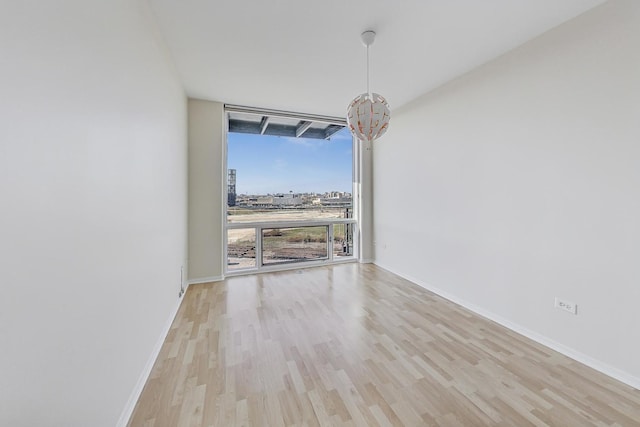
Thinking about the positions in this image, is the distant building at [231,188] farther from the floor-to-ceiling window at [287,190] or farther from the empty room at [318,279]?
the empty room at [318,279]

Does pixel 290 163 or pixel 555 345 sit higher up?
pixel 290 163

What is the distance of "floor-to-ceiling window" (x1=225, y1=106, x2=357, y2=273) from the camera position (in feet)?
14.3

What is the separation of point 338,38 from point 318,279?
322 cm

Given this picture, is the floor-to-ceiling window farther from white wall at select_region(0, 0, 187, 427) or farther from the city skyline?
white wall at select_region(0, 0, 187, 427)

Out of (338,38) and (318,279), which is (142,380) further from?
(338,38)

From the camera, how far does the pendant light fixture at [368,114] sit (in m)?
2.17

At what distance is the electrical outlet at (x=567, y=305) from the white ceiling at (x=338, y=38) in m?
2.40

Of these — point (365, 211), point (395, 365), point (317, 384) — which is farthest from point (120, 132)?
point (365, 211)

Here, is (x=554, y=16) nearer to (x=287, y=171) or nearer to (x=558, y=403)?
(x=558, y=403)

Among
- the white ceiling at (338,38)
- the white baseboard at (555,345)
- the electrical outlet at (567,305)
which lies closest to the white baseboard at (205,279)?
the white ceiling at (338,38)

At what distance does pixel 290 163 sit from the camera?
4.73m

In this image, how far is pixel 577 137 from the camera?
2.12m

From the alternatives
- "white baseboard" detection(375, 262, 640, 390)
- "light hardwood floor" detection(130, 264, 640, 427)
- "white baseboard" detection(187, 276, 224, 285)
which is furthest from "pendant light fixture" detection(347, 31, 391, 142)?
"white baseboard" detection(187, 276, 224, 285)

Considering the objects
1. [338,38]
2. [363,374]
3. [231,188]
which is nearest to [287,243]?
[231,188]
